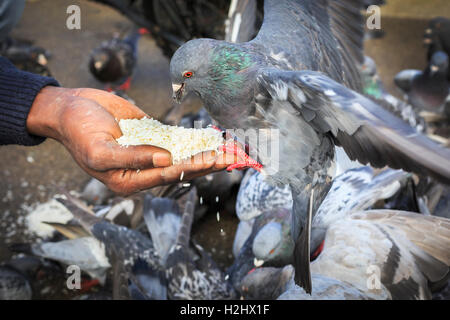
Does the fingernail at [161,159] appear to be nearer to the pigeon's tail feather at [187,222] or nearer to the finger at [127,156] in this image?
the finger at [127,156]

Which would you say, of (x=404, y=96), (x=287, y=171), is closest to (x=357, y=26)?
(x=287, y=171)

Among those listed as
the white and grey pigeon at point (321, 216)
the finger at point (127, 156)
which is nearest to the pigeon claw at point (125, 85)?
the white and grey pigeon at point (321, 216)

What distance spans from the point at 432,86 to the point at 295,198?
2592 millimetres

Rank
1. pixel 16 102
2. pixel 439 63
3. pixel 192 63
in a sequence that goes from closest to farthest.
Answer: pixel 192 63
pixel 16 102
pixel 439 63

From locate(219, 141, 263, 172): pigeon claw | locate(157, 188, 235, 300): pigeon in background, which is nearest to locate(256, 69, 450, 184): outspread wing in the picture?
locate(219, 141, 263, 172): pigeon claw

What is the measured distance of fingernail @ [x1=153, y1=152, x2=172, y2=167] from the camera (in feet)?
5.32

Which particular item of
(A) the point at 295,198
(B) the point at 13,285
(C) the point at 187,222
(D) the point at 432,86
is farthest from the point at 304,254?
(D) the point at 432,86

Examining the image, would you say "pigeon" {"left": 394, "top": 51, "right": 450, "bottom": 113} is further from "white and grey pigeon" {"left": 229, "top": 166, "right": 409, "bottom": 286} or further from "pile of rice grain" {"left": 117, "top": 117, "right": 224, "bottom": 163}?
"pile of rice grain" {"left": 117, "top": 117, "right": 224, "bottom": 163}

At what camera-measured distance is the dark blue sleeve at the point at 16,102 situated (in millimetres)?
1876

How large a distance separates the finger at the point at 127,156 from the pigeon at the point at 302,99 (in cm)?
23

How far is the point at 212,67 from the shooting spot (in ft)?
4.80

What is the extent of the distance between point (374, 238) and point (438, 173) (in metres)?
1.14

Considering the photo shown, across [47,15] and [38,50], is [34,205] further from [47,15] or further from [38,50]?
[47,15]

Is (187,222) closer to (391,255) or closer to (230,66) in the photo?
(391,255)
